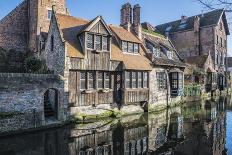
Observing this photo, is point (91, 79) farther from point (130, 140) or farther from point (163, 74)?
point (163, 74)

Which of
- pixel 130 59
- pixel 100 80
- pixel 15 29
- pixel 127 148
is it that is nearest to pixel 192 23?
pixel 130 59

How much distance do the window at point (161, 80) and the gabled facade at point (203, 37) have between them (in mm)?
19582

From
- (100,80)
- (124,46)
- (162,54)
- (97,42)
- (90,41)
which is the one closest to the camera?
(90,41)

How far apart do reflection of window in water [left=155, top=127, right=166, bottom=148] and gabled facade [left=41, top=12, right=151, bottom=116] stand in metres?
5.93

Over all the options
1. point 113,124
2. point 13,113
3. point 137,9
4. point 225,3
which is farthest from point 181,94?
point 225,3

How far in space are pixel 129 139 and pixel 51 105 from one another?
8.92 meters

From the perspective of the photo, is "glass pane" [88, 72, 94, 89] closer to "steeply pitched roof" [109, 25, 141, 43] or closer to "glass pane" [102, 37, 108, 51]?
"glass pane" [102, 37, 108, 51]

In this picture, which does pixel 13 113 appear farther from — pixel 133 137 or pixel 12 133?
pixel 133 137

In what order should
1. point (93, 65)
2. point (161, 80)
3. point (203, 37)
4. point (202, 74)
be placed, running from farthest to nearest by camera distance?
1. point (203, 37)
2. point (202, 74)
3. point (161, 80)
4. point (93, 65)

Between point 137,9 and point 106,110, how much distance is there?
49.2 feet

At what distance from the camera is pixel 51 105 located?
21.0 metres

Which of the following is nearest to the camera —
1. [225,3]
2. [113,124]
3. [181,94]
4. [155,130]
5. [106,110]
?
[225,3]

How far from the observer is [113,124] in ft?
61.8

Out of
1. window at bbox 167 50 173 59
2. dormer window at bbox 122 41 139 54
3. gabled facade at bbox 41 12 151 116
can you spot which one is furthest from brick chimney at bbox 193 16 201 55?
gabled facade at bbox 41 12 151 116
